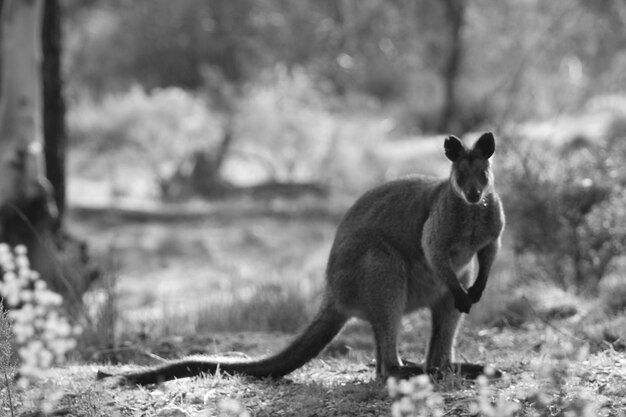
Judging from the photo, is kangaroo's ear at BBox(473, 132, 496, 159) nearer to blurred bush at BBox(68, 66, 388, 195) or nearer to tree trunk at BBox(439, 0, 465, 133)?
blurred bush at BBox(68, 66, 388, 195)

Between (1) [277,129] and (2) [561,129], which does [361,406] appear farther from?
(1) [277,129]

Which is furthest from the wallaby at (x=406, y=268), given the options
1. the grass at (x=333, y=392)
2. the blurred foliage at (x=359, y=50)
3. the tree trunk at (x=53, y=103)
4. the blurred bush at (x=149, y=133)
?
the blurred bush at (x=149, y=133)

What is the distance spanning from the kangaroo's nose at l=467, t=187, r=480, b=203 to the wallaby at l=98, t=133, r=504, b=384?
0.07 meters

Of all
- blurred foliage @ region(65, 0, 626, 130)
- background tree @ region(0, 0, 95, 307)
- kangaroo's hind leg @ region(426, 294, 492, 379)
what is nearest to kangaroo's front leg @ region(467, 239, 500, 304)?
kangaroo's hind leg @ region(426, 294, 492, 379)

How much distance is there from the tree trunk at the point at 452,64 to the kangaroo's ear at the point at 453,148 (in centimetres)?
1650

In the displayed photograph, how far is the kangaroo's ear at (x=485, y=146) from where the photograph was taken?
537 cm

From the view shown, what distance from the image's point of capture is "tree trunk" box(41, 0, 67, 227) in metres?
11.3

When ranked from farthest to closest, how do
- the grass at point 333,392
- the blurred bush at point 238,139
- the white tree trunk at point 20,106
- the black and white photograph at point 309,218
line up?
1. the blurred bush at point 238,139
2. the white tree trunk at point 20,106
3. the black and white photograph at point 309,218
4. the grass at point 333,392

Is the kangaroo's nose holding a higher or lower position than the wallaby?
higher

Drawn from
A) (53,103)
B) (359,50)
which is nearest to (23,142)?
(53,103)

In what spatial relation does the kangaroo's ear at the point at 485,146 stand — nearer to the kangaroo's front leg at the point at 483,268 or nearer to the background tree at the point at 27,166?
the kangaroo's front leg at the point at 483,268

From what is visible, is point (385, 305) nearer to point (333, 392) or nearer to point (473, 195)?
point (333, 392)

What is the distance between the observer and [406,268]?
5.77m

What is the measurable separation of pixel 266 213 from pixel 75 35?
1662cm
